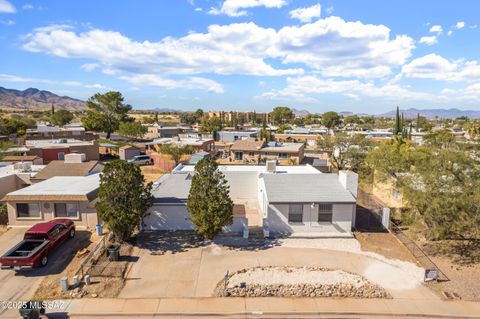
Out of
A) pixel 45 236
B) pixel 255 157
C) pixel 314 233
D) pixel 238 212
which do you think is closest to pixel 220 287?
pixel 238 212

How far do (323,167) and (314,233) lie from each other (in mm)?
23324

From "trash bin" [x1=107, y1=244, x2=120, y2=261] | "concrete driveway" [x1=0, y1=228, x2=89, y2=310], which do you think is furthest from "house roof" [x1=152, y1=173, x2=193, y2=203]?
"concrete driveway" [x1=0, y1=228, x2=89, y2=310]

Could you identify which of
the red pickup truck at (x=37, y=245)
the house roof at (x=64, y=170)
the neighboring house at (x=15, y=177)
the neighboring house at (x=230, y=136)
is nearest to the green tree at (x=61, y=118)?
the neighboring house at (x=230, y=136)

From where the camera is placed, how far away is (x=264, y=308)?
44.4 ft

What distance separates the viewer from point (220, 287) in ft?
49.0

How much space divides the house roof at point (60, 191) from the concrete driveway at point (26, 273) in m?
2.67

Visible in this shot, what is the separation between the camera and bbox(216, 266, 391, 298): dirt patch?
1454 centimetres

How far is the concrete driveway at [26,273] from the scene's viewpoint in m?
14.4

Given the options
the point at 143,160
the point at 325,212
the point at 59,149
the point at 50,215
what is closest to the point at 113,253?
the point at 50,215

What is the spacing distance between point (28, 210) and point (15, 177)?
331 inches

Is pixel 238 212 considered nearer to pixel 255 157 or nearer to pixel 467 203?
pixel 467 203

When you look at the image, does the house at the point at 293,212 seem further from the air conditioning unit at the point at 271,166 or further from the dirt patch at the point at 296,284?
the air conditioning unit at the point at 271,166

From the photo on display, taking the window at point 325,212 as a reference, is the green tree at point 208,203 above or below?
above

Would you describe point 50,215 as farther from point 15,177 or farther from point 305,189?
point 305,189
